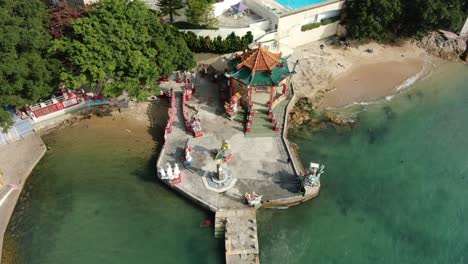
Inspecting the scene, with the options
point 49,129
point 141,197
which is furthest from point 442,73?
point 49,129

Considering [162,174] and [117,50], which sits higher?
[117,50]

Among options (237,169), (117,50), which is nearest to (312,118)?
(237,169)

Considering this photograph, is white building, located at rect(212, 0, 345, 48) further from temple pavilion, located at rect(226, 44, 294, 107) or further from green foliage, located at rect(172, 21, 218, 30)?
temple pavilion, located at rect(226, 44, 294, 107)

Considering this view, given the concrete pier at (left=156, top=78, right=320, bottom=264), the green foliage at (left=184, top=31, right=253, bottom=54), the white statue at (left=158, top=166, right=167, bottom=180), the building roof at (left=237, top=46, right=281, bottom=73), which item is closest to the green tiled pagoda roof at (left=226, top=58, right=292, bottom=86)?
the building roof at (left=237, top=46, right=281, bottom=73)

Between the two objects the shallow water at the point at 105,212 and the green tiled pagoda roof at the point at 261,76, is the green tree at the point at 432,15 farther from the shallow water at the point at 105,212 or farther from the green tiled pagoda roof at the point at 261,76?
the shallow water at the point at 105,212

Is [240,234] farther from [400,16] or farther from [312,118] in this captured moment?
[400,16]

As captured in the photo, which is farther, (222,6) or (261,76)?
(222,6)

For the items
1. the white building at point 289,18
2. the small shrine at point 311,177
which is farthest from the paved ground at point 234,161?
the white building at point 289,18
